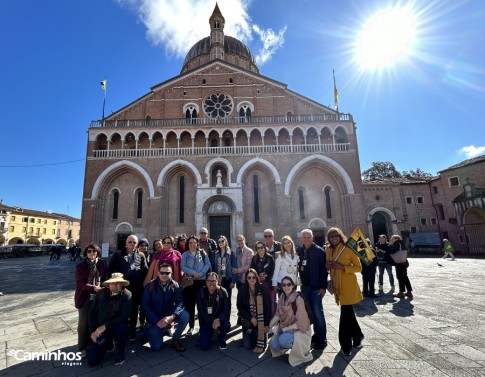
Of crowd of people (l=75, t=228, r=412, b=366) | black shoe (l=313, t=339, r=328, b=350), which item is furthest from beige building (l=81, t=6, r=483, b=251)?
black shoe (l=313, t=339, r=328, b=350)

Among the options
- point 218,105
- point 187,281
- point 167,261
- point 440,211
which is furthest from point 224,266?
point 440,211

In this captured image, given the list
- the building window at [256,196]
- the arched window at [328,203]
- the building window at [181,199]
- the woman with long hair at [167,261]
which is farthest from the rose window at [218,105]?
the woman with long hair at [167,261]

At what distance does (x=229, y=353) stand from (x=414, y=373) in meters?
2.56

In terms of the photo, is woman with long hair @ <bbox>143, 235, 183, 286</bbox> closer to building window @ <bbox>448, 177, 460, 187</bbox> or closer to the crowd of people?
the crowd of people

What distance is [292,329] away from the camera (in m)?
3.67

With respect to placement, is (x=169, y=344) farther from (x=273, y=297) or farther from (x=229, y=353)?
(x=273, y=297)

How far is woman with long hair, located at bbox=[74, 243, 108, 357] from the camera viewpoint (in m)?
4.03

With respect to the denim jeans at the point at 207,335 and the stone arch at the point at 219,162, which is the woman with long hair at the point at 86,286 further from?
the stone arch at the point at 219,162

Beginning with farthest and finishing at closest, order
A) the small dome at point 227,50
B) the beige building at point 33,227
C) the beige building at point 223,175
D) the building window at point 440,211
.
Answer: the beige building at point 33,227 < the small dome at point 227,50 < the building window at point 440,211 < the beige building at point 223,175

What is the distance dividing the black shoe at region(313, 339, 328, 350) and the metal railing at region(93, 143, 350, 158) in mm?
16817

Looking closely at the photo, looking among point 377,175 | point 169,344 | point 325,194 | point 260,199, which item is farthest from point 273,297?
point 377,175

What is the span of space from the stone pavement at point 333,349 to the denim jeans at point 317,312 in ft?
0.82

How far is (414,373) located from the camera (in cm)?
317

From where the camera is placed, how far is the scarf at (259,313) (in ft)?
12.8
